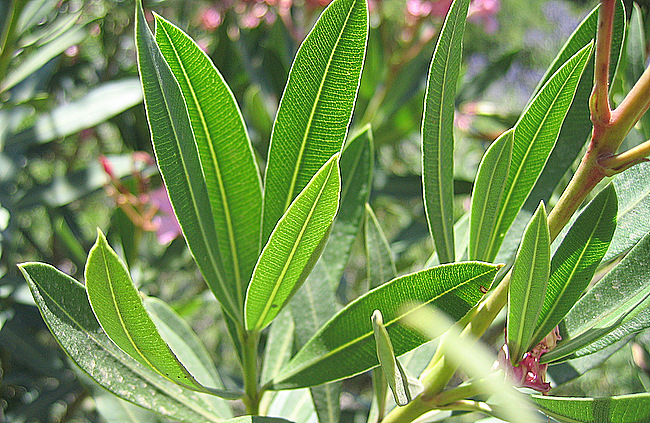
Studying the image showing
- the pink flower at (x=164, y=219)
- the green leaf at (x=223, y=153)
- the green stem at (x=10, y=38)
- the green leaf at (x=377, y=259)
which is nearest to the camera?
the green leaf at (x=223, y=153)

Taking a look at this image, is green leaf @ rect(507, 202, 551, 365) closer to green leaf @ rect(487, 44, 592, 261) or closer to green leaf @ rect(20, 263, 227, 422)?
green leaf @ rect(487, 44, 592, 261)

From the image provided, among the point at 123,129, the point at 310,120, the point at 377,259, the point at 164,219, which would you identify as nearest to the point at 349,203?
the point at 377,259

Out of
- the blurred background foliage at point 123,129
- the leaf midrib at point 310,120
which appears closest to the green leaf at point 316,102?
the leaf midrib at point 310,120

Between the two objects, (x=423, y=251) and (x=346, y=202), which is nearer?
(x=346, y=202)

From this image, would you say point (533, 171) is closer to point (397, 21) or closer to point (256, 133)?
point (256, 133)

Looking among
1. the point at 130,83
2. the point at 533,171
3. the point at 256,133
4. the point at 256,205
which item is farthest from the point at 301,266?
the point at 256,133

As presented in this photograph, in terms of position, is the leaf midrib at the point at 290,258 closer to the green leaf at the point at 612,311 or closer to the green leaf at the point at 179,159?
the green leaf at the point at 179,159

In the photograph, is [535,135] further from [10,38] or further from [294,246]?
[10,38]
